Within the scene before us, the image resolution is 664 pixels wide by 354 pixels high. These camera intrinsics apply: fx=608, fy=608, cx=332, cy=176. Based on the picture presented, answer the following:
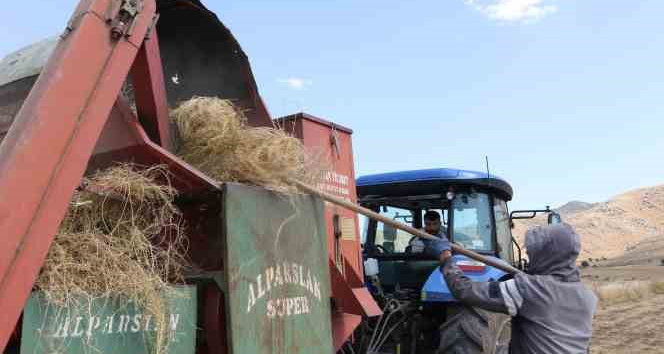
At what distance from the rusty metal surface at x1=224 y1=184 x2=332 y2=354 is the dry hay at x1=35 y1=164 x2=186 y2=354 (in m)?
0.27

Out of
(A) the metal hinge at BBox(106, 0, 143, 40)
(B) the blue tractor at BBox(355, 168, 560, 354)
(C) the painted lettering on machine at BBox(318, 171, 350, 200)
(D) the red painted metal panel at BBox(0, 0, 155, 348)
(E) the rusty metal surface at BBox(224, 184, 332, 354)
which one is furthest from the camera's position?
(B) the blue tractor at BBox(355, 168, 560, 354)

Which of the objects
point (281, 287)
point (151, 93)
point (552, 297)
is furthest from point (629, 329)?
point (151, 93)

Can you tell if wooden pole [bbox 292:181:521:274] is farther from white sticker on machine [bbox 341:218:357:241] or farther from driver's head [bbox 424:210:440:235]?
driver's head [bbox 424:210:440:235]

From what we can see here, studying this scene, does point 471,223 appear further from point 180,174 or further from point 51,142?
point 51,142

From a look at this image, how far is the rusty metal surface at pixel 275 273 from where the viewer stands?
257cm

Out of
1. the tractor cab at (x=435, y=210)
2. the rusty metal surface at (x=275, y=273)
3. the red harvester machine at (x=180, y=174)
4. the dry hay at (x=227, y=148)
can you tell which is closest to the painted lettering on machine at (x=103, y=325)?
the red harvester machine at (x=180, y=174)

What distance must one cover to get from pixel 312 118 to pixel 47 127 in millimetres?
2132

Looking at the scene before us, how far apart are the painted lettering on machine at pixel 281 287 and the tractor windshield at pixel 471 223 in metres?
2.21

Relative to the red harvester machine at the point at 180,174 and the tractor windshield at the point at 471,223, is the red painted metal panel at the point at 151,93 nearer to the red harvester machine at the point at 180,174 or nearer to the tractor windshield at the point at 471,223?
the red harvester machine at the point at 180,174

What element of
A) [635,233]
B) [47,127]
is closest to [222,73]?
[47,127]

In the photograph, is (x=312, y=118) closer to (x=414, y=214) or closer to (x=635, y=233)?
(x=414, y=214)

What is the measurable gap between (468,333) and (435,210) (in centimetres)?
135

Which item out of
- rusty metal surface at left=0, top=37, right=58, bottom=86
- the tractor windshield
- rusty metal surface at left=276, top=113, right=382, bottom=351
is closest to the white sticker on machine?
rusty metal surface at left=276, top=113, right=382, bottom=351

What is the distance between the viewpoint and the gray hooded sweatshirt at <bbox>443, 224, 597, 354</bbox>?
2.66 metres
